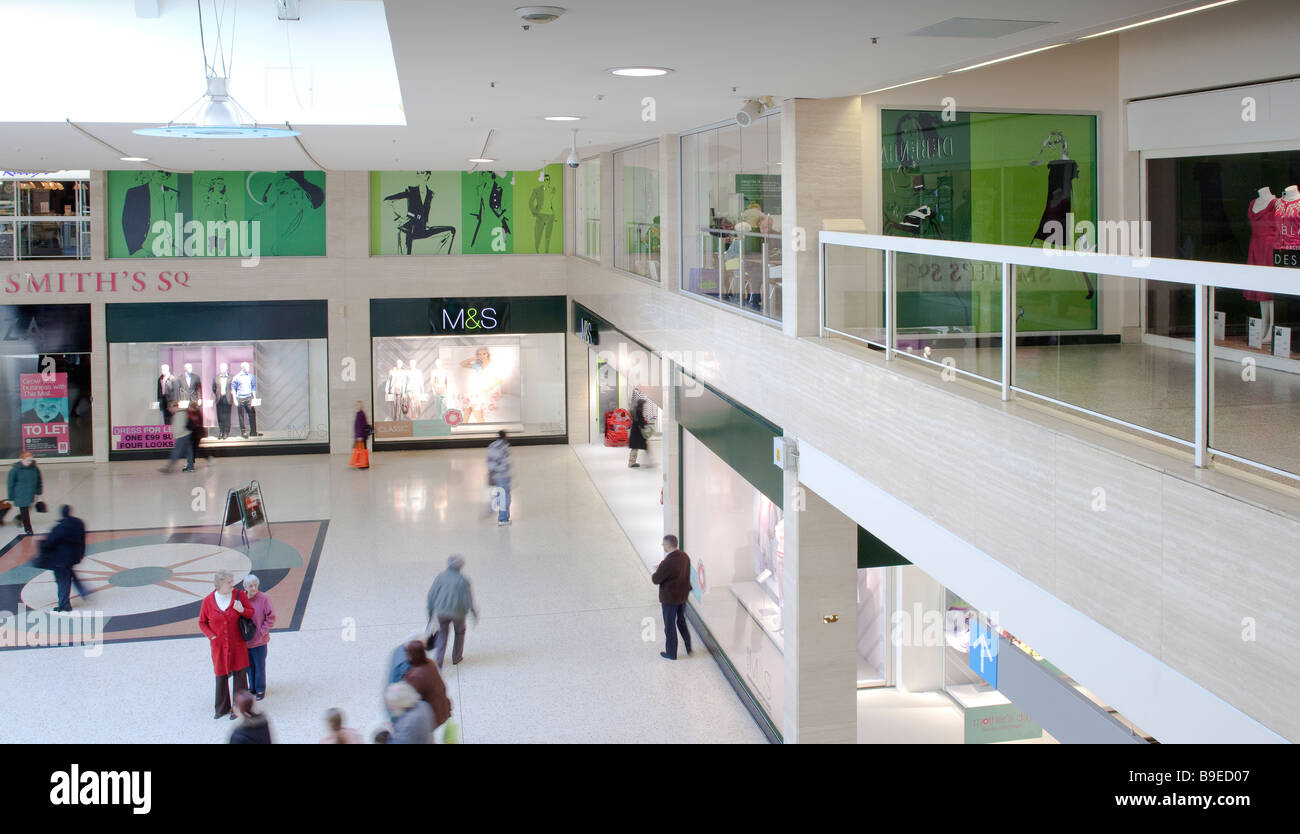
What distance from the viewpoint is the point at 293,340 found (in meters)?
22.1

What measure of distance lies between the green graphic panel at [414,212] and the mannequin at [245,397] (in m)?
3.40

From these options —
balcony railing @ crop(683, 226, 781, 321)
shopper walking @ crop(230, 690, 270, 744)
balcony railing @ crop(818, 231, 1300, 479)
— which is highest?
balcony railing @ crop(683, 226, 781, 321)

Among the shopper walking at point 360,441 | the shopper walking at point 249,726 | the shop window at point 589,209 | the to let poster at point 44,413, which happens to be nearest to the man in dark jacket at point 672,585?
the shopper walking at point 249,726

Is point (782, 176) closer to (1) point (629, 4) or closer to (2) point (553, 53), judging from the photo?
(2) point (553, 53)

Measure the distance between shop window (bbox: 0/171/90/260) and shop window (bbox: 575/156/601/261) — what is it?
929 centimetres

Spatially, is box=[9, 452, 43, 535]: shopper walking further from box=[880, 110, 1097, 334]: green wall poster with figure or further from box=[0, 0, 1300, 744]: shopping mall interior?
box=[880, 110, 1097, 334]: green wall poster with figure

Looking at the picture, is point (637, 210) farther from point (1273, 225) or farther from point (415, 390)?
point (415, 390)

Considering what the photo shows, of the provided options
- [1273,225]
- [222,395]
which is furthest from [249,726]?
[222,395]

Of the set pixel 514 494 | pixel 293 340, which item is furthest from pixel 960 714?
pixel 293 340

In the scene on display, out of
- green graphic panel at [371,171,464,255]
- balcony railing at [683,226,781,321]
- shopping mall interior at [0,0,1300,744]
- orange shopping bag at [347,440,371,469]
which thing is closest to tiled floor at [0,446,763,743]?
shopping mall interior at [0,0,1300,744]

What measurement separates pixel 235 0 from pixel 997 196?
758 centimetres

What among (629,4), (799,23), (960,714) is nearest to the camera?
(629,4)

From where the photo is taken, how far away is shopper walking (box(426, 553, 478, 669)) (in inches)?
425

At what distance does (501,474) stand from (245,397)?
27.9ft
